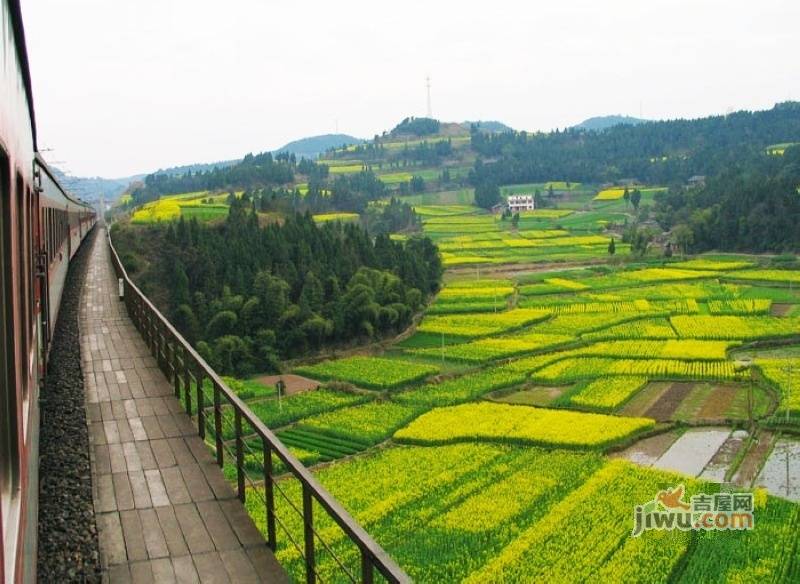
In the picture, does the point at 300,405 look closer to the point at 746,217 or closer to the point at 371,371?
the point at 371,371

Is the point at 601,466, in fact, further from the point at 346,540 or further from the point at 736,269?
the point at 736,269

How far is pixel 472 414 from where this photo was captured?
2831 cm

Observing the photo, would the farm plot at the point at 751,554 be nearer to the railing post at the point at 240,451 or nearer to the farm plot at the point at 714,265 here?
the railing post at the point at 240,451

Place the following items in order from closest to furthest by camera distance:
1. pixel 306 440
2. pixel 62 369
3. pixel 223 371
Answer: pixel 62 369, pixel 306 440, pixel 223 371

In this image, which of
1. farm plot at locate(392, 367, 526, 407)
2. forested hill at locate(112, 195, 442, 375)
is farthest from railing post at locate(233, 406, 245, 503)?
forested hill at locate(112, 195, 442, 375)

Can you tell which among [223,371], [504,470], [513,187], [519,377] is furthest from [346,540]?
[513,187]

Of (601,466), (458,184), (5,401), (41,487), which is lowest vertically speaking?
(601,466)

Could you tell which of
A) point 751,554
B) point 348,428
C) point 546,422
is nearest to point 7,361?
point 751,554

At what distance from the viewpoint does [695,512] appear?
19.7m

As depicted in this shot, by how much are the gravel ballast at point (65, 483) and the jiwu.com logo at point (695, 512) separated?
13.2 metres

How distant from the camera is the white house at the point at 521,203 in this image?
108188mm

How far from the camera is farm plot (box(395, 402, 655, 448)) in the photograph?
2509 cm

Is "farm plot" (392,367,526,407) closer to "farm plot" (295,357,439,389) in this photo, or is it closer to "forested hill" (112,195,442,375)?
"farm plot" (295,357,439,389)

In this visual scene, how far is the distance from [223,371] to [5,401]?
112 ft
